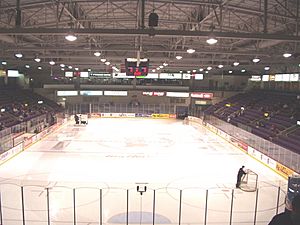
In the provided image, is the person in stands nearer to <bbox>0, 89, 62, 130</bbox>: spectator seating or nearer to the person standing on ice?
the person standing on ice

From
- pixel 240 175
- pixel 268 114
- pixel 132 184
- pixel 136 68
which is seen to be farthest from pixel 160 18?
pixel 268 114

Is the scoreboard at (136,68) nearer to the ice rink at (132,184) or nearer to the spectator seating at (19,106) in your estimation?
the ice rink at (132,184)

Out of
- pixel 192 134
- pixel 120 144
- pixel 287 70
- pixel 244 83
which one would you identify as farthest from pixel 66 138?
pixel 244 83

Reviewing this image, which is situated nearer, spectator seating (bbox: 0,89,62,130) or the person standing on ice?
the person standing on ice

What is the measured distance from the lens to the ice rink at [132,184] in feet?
31.8

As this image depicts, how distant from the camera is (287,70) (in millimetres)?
31719

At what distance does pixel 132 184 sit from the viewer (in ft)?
42.0

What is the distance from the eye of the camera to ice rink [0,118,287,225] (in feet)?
31.8

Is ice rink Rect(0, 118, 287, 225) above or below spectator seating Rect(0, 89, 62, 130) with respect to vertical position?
below

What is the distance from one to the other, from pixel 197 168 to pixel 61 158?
24.2 feet

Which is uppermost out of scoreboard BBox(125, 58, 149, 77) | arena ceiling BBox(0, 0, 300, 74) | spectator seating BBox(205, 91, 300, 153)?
arena ceiling BBox(0, 0, 300, 74)

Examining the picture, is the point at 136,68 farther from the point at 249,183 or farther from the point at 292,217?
the point at 292,217

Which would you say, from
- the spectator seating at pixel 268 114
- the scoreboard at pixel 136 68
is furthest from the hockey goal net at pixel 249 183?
the scoreboard at pixel 136 68

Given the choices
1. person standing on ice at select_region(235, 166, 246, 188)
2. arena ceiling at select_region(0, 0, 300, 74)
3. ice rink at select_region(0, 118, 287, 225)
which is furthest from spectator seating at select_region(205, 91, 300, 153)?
person standing on ice at select_region(235, 166, 246, 188)
